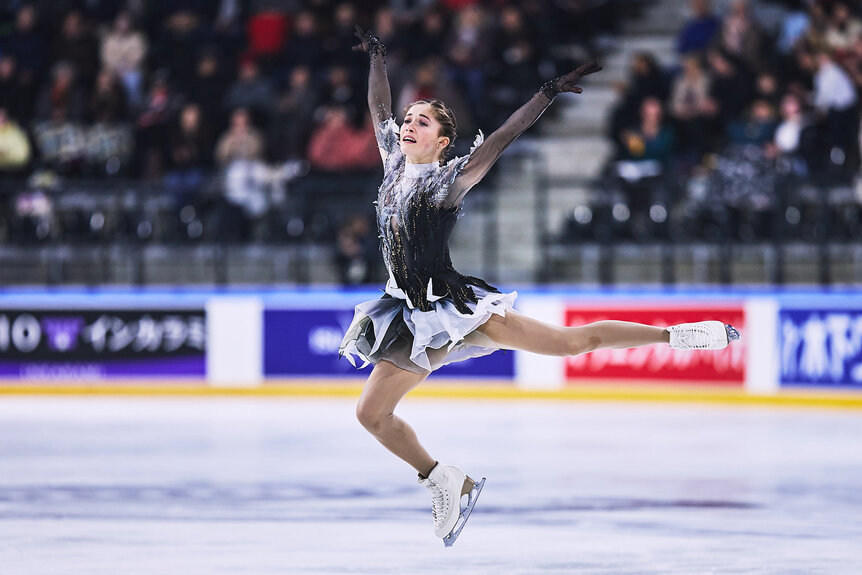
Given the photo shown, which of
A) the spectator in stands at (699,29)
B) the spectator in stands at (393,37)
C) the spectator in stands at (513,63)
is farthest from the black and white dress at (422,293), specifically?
the spectator in stands at (699,29)

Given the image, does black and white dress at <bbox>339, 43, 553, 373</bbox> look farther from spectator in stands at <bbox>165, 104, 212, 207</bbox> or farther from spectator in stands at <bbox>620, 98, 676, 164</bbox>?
spectator in stands at <bbox>165, 104, 212, 207</bbox>

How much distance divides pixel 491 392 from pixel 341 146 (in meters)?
2.83

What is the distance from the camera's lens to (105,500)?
262 inches

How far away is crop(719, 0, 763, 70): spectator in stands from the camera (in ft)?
41.7

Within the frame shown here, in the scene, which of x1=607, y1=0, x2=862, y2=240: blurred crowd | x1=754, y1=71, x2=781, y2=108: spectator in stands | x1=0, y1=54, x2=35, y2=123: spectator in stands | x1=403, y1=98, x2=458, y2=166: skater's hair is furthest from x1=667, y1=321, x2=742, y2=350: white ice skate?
x1=0, y1=54, x2=35, y2=123: spectator in stands

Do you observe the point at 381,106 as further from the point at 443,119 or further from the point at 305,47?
the point at 305,47

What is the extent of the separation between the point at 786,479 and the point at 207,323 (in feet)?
19.8

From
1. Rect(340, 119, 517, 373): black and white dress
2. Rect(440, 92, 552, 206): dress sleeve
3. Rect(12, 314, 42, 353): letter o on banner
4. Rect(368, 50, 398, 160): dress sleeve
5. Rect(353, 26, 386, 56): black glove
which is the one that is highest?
Rect(353, 26, 386, 56): black glove

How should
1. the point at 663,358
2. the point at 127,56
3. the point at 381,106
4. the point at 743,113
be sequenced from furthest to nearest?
the point at 127,56, the point at 743,113, the point at 663,358, the point at 381,106

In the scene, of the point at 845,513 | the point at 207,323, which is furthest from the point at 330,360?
the point at 845,513

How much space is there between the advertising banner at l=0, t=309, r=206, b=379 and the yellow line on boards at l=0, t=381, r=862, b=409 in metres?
0.12

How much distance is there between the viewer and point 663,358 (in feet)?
37.1

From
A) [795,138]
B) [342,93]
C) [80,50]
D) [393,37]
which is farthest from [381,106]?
[80,50]

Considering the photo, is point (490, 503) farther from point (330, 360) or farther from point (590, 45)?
point (590, 45)
